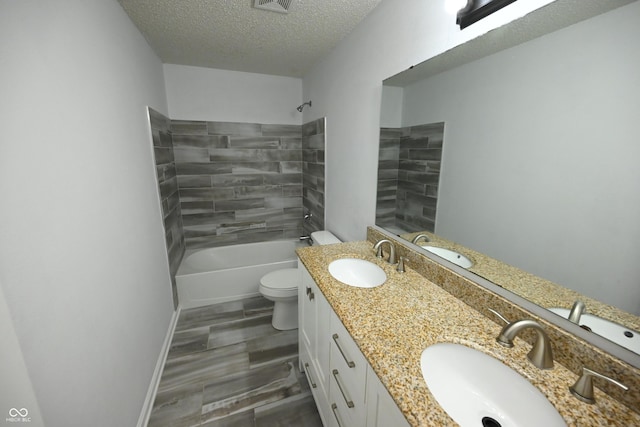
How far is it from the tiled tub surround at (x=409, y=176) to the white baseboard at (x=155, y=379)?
1.82m

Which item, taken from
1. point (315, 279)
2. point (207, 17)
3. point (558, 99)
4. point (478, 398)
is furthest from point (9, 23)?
point (478, 398)

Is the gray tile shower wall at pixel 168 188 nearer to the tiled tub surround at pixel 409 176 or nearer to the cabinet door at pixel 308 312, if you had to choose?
the cabinet door at pixel 308 312

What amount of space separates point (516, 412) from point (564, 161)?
2.50ft

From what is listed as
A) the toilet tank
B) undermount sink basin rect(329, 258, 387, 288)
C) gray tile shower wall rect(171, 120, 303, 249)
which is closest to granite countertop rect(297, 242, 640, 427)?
undermount sink basin rect(329, 258, 387, 288)

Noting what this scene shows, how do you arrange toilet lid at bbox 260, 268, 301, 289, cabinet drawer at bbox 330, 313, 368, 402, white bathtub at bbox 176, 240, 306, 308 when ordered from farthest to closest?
white bathtub at bbox 176, 240, 306, 308 → toilet lid at bbox 260, 268, 301, 289 → cabinet drawer at bbox 330, 313, 368, 402

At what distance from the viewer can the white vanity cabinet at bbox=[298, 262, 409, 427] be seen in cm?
78

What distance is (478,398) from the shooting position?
781 millimetres

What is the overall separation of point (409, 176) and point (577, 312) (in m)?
0.91

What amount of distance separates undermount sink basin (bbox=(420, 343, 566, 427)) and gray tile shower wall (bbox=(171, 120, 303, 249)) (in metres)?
2.80

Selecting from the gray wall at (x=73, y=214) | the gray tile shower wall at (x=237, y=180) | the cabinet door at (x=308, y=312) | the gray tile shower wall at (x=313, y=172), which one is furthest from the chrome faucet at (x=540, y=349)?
the gray tile shower wall at (x=237, y=180)

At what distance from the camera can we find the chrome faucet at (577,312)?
2.54 ft

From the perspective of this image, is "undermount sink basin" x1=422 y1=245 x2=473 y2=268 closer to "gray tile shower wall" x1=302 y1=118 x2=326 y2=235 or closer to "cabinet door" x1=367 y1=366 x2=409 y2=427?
"cabinet door" x1=367 y1=366 x2=409 y2=427

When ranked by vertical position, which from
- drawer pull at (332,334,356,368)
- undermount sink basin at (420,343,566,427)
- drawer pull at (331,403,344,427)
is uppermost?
undermount sink basin at (420,343,566,427)

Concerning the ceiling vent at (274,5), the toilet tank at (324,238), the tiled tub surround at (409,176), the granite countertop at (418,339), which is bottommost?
the toilet tank at (324,238)
